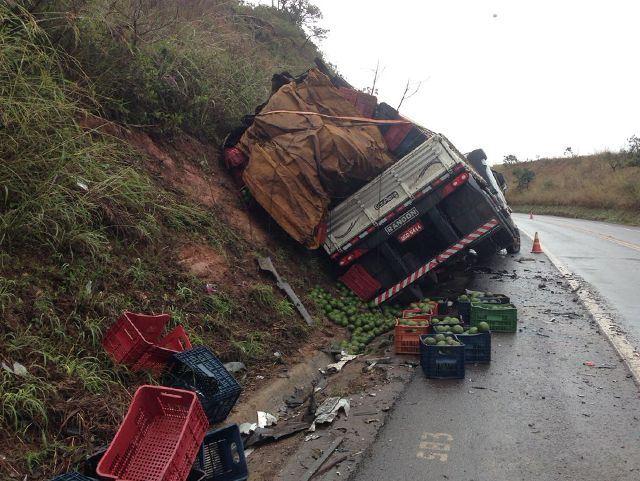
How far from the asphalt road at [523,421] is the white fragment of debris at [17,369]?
100 inches

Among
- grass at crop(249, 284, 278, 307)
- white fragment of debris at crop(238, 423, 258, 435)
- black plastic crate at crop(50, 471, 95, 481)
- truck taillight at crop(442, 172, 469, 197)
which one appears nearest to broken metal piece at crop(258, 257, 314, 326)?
grass at crop(249, 284, 278, 307)

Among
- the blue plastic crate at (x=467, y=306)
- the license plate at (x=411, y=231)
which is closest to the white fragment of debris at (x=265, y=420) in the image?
the blue plastic crate at (x=467, y=306)

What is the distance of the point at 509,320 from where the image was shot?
720 cm

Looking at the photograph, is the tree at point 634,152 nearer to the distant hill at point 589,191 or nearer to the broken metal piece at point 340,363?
the distant hill at point 589,191

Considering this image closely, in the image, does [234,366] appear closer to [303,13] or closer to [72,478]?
[72,478]

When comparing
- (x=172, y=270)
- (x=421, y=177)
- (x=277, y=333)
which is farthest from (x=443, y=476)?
(x=421, y=177)

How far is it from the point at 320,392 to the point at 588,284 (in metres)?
7.01

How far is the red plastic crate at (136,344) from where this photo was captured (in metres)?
4.50

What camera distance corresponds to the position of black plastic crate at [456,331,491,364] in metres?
6.04

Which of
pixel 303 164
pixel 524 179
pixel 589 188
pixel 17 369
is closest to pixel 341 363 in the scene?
pixel 303 164

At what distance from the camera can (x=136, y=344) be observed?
4.45 metres

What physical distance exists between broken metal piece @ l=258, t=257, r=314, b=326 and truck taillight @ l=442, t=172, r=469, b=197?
3050 millimetres

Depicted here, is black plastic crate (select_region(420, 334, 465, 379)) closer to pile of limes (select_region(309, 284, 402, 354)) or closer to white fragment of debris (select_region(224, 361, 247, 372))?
pile of limes (select_region(309, 284, 402, 354))

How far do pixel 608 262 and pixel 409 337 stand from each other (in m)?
8.96
